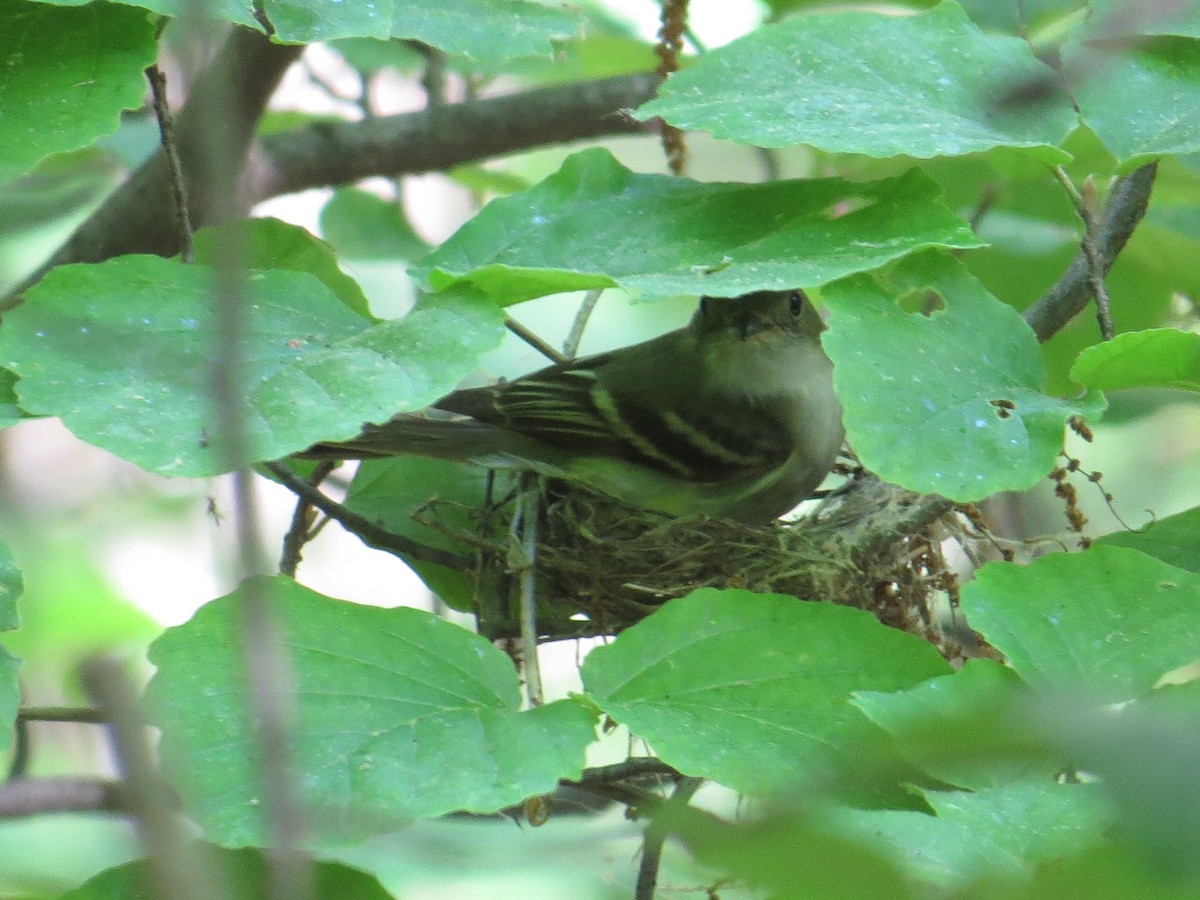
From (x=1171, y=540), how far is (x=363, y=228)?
2256 millimetres

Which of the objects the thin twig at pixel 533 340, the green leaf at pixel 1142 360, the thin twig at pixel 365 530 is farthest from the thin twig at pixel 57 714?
the green leaf at pixel 1142 360

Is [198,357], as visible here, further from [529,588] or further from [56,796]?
[529,588]

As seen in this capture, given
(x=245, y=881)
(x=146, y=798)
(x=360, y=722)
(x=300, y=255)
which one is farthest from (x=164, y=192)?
(x=146, y=798)

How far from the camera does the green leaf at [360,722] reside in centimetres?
121

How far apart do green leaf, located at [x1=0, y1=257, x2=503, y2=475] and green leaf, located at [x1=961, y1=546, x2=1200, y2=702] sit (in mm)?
684

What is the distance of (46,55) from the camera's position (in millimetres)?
1718

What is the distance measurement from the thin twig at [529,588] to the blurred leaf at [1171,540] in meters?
0.80

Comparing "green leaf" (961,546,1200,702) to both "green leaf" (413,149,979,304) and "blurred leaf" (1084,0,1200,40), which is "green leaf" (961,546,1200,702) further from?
"blurred leaf" (1084,0,1200,40)

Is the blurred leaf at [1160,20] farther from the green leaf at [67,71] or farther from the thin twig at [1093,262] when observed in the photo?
the green leaf at [67,71]

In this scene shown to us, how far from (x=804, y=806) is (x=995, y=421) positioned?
3.41ft

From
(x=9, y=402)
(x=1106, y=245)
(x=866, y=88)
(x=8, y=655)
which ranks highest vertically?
(x=866, y=88)

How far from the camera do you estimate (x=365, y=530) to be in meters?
2.09

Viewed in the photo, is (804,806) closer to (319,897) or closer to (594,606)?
(319,897)

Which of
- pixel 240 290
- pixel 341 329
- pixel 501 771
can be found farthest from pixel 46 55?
pixel 240 290
